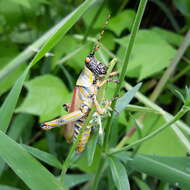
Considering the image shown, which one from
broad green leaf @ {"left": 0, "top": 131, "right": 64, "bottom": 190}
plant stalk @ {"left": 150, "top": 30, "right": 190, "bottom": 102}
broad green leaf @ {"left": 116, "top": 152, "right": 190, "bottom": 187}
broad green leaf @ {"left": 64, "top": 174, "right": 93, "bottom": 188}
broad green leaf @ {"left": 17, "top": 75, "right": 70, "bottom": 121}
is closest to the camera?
broad green leaf @ {"left": 0, "top": 131, "right": 64, "bottom": 190}

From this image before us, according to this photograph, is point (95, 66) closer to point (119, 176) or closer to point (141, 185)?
point (119, 176)

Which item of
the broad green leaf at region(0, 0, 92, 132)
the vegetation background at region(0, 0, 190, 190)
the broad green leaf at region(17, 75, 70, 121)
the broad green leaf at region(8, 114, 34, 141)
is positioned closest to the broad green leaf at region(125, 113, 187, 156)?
the vegetation background at region(0, 0, 190, 190)

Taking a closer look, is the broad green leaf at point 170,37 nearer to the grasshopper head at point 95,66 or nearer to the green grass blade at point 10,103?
the grasshopper head at point 95,66

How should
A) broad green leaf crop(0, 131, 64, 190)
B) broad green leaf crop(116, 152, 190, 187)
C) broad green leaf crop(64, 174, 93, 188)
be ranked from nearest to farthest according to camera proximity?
broad green leaf crop(0, 131, 64, 190) < broad green leaf crop(116, 152, 190, 187) < broad green leaf crop(64, 174, 93, 188)

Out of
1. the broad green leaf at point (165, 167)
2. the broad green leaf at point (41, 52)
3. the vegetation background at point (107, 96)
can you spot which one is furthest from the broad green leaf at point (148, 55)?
the broad green leaf at point (41, 52)

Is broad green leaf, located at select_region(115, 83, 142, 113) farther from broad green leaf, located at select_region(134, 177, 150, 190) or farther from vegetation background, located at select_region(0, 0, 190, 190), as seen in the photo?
broad green leaf, located at select_region(134, 177, 150, 190)

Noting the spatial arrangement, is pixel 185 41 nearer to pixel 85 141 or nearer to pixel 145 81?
pixel 145 81

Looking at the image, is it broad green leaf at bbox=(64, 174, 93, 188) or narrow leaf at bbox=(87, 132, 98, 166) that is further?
broad green leaf at bbox=(64, 174, 93, 188)

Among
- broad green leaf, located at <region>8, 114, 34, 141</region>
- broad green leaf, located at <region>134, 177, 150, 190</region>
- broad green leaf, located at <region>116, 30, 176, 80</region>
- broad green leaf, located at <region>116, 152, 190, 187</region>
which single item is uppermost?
broad green leaf, located at <region>116, 30, 176, 80</region>

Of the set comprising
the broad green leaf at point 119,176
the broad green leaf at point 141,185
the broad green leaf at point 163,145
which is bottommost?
the broad green leaf at point 141,185
